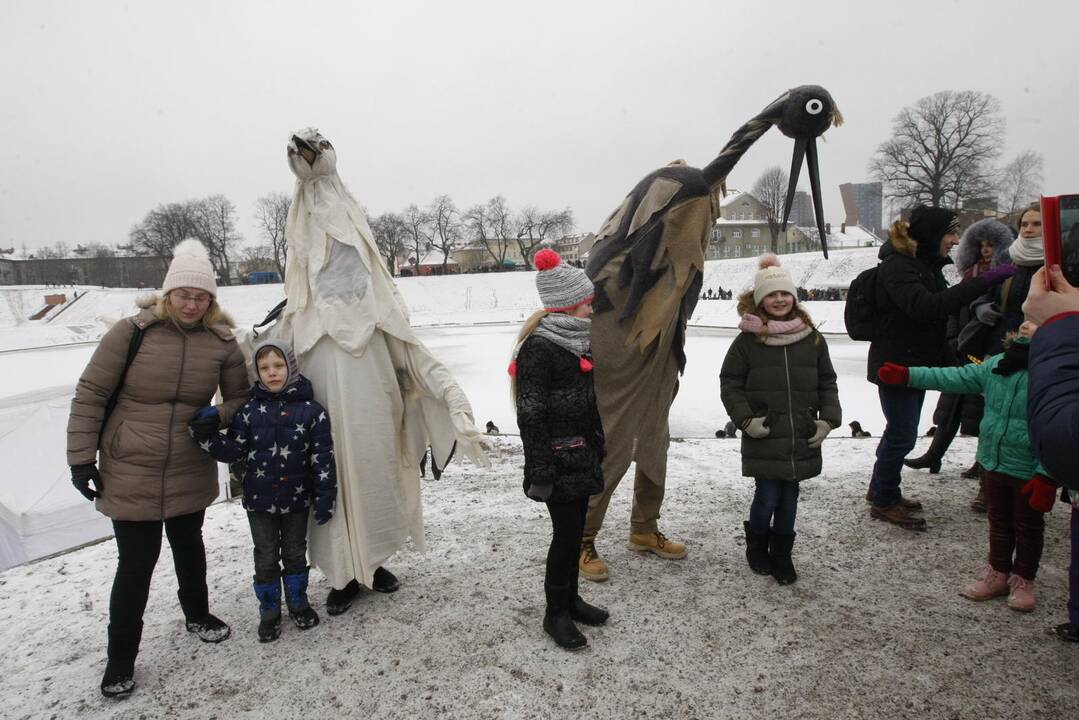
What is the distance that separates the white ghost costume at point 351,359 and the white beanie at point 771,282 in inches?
65.3

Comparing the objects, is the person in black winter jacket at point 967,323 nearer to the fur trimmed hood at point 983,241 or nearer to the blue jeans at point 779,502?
the fur trimmed hood at point 983,241

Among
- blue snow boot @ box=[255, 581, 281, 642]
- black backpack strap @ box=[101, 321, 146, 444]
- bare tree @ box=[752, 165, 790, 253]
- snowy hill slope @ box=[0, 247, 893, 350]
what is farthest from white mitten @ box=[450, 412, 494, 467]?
bare tree @ box=[752, 165, 790, 253]

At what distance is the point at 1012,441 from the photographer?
275 centimetres

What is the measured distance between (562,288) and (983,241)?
3.52 m

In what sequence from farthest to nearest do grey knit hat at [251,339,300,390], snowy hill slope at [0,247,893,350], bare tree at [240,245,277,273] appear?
bare tree at [240,245,277,273] → snowy hill slope at [0,247,893,350] → grey knit hat at [251,339,300,390]

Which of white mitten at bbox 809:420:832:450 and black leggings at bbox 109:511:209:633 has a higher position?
white mitten at bbox 809:420:832:450

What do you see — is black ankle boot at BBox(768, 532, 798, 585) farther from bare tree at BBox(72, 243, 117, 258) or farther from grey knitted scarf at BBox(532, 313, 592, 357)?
bare tree at BBox(72, 243, 117, 258)

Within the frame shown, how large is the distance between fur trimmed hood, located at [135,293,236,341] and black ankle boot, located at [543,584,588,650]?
1.95 meters

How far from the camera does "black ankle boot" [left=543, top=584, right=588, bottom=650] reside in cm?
261

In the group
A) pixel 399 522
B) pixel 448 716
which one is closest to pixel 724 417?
pixel 399 522

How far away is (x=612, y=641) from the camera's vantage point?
268cm

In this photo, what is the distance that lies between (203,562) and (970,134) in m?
48.6

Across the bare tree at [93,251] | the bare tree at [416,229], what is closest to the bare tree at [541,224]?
the bare tree at [416,229]

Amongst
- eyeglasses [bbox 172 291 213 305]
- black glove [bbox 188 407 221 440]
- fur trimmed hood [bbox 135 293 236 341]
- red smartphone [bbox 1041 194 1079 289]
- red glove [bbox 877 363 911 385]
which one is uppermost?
red smartphone [bbox 1041 194 1079 289]
